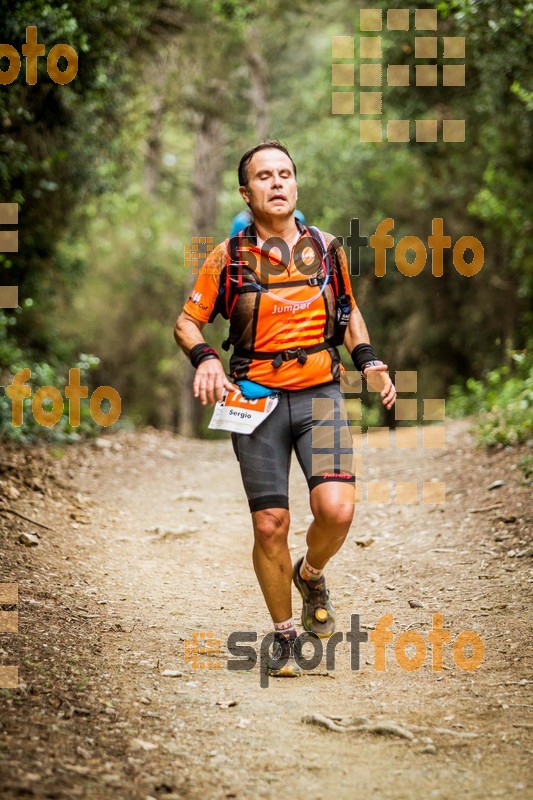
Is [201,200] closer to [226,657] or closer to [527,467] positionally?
[527,467]

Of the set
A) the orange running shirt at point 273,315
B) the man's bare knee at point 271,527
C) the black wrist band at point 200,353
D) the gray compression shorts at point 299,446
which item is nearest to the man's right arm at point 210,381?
the black wrist band at point 200,353

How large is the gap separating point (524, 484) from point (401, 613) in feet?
9.31

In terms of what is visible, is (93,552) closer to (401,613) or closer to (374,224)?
(401,613)

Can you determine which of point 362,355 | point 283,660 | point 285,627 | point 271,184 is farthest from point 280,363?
point 283,660

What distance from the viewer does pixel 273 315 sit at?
4.39 metres

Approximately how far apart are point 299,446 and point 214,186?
18.0 m

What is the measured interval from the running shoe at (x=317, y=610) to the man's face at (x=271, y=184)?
193 centimetres

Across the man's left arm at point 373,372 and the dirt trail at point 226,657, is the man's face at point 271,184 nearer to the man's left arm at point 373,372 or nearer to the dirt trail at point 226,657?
the man's left arm at point 373,372

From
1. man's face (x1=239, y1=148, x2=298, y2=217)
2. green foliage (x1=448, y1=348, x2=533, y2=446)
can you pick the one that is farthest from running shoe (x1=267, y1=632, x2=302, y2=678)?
green foliage (x1=448, y1=348, x2=533, y2=446)

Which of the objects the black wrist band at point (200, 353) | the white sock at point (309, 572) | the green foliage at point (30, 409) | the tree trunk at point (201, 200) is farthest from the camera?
the tree trunk at point (201, 200)

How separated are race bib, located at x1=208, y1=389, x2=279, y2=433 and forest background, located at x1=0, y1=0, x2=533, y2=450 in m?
4.33

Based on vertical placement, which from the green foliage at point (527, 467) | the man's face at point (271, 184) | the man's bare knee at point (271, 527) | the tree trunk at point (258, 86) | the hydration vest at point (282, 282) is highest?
the tree trunk at point (258, 86)

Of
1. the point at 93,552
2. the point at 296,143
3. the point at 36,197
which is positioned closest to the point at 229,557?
the point at 93,552

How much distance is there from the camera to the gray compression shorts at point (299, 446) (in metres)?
4.39
